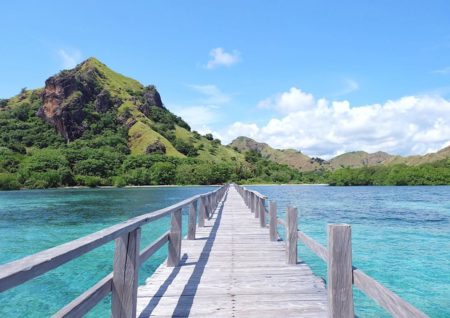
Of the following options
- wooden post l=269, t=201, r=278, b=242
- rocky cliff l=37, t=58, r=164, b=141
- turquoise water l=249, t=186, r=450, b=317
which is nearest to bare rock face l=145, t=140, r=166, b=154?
rocky cliff l=37, t=58, r=164, b=141

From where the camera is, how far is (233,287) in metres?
4.99

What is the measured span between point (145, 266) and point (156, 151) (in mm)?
121322

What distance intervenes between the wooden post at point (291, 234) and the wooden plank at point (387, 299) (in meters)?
3.00

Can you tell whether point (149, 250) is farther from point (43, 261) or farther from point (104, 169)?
point (104, 169)

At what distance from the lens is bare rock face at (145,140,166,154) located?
428ft

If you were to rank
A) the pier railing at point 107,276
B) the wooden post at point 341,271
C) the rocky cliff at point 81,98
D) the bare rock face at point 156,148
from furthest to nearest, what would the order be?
the rocky cliff at point 81,98 < the bare rock face at point 156,148 < the wooden post at point 341,271 < the pier railing at point 107,276

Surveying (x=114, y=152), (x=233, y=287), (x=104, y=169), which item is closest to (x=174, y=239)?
(x=233, y=287)

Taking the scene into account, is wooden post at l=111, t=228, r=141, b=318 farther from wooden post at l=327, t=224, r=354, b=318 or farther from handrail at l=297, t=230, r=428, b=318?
handrail at l=297, t=230, r=428, b=318

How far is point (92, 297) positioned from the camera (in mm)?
2695

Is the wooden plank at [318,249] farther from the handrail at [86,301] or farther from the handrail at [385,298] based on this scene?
the handrail at [86,301]

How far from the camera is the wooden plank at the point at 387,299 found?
2.02 m

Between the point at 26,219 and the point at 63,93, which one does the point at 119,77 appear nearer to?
the point at 63,93

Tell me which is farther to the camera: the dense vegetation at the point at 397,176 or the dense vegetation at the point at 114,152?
the dense vegetation at the point at 397,176

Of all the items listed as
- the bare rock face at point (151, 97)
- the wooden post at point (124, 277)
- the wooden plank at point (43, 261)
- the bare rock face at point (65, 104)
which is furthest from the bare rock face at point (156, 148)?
the wooden plank at point (43, 261)
